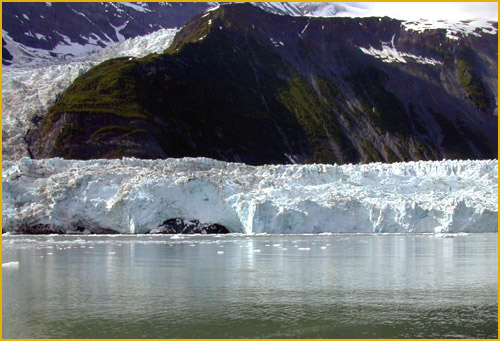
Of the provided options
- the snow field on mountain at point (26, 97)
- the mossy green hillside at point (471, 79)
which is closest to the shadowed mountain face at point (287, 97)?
the mossy green hillside at point (471, 79)

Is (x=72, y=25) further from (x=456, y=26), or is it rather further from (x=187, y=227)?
(x=187, y=227)

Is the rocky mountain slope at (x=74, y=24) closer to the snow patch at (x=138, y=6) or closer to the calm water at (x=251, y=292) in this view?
the snow patch at (x=138, y=6)

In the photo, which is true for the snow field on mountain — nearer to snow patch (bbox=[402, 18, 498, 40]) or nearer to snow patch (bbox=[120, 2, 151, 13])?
snow patch (bbox=[402, 18, 498, 40])

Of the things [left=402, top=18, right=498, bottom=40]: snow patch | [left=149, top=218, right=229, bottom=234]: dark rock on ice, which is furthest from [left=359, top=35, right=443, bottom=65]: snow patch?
[left=149, top=218, right=229, bottom=234]: dark rock on ice

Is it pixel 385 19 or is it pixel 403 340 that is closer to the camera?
pixel 403 340

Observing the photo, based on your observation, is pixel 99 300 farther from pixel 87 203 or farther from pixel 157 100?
pixel 157 100

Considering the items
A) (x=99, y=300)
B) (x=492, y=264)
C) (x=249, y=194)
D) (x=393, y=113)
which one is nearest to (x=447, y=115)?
(x=393, y=113)

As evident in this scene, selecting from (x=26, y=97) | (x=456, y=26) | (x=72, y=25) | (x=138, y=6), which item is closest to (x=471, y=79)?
(x=456, y=26)
